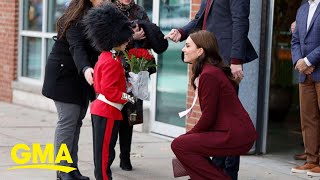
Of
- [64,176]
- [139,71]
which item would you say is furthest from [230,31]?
[64,176]

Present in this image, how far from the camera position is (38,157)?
7.54 meters

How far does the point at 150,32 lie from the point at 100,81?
1088mm

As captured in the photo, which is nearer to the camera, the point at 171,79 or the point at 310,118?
the point at 310,118

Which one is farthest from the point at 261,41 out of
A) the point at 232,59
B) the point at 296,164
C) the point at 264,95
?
the point at 232,59

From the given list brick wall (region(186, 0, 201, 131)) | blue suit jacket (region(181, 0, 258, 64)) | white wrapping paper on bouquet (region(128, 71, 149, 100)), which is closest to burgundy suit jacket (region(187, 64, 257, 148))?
blue suit jacket (region(181, 0, 258, 64))

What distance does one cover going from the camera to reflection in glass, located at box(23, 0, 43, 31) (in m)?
12.1

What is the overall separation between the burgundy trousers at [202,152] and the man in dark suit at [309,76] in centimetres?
192

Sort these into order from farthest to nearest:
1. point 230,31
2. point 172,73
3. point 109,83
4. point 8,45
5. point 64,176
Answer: point 8,45 → point 172,73 → point 64,176 → point 230,31 → point 109,83

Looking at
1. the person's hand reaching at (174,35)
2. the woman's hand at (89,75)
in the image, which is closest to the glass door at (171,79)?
the person's hand reaching at (174,35)

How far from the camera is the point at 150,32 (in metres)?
6.58

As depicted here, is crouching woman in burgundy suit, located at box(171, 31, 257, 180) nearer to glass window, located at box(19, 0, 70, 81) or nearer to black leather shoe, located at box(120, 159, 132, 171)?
black leather shoe, located at box(120, 159, 132, 171)

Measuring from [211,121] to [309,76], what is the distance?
2.12m

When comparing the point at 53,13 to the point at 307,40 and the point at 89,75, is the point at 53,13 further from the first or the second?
the point at 89,75

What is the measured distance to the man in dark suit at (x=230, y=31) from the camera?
5773mm
